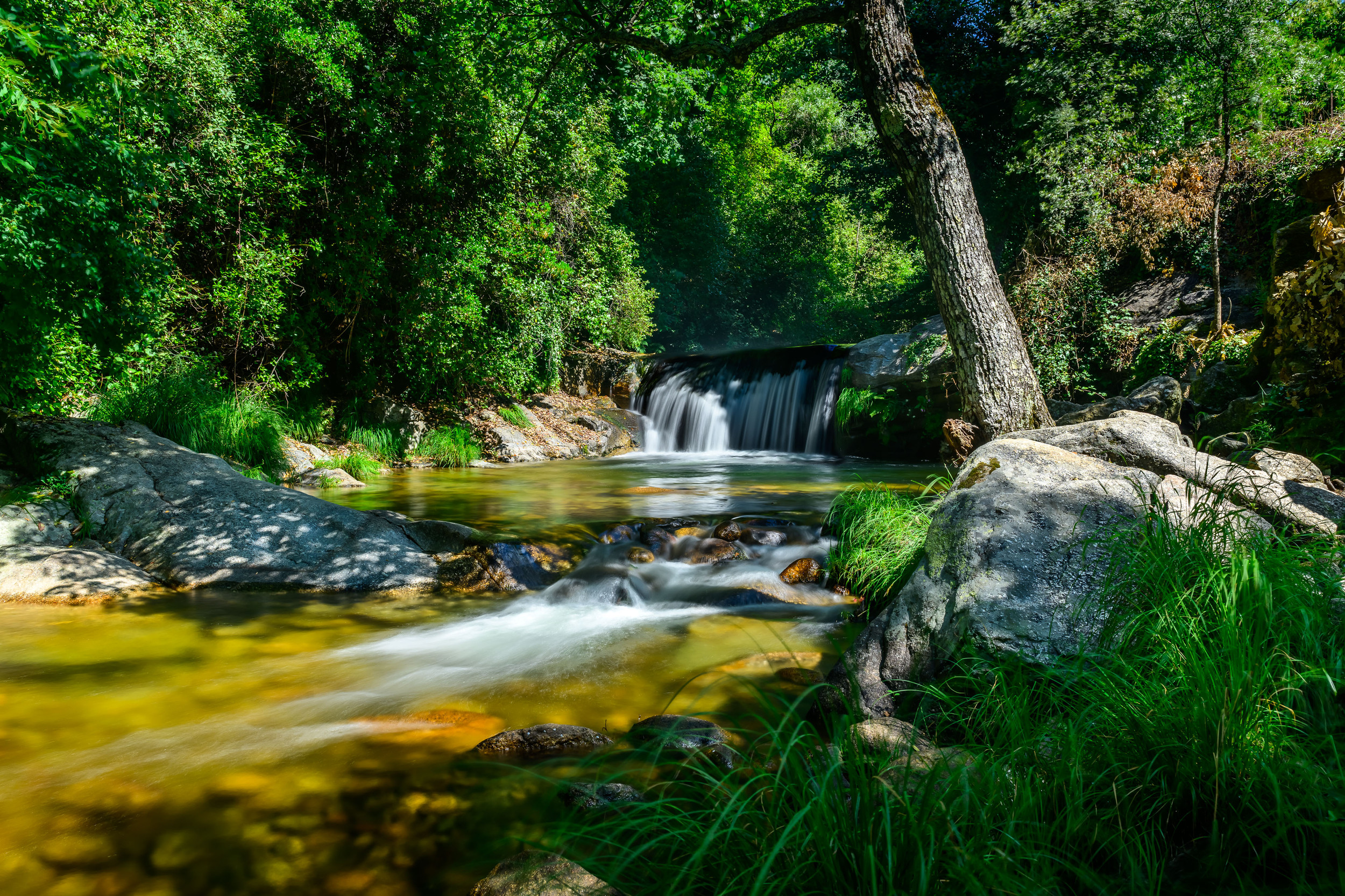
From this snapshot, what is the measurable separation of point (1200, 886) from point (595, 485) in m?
8.69

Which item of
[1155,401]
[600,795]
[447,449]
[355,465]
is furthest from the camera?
[447,449]

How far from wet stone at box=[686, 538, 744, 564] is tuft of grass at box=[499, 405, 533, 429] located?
345 inches

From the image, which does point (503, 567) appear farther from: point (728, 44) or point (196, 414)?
point (196, 414)

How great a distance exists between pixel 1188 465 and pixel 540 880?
3921mm

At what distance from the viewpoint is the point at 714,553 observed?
5863 mm

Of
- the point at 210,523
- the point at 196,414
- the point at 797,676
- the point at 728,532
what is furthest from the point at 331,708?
the point at 196,414

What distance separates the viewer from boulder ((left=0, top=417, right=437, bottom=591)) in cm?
516

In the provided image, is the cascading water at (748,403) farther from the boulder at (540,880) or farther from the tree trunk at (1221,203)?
the boulder at (540,880)

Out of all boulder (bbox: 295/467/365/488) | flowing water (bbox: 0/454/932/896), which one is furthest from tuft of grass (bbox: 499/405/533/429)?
flowing water (bbox: 0/454/932/896)

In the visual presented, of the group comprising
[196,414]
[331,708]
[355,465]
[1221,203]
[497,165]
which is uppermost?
[497,165]

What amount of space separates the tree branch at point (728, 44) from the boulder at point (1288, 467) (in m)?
4.07

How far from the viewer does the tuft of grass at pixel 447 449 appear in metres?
12.3

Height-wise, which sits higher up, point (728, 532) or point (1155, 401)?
point (1155, 401)

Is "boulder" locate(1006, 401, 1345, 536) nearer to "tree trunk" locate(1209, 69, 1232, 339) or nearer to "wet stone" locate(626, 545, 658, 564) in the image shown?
"wet stone" locate(626, 545, 658, 564)
